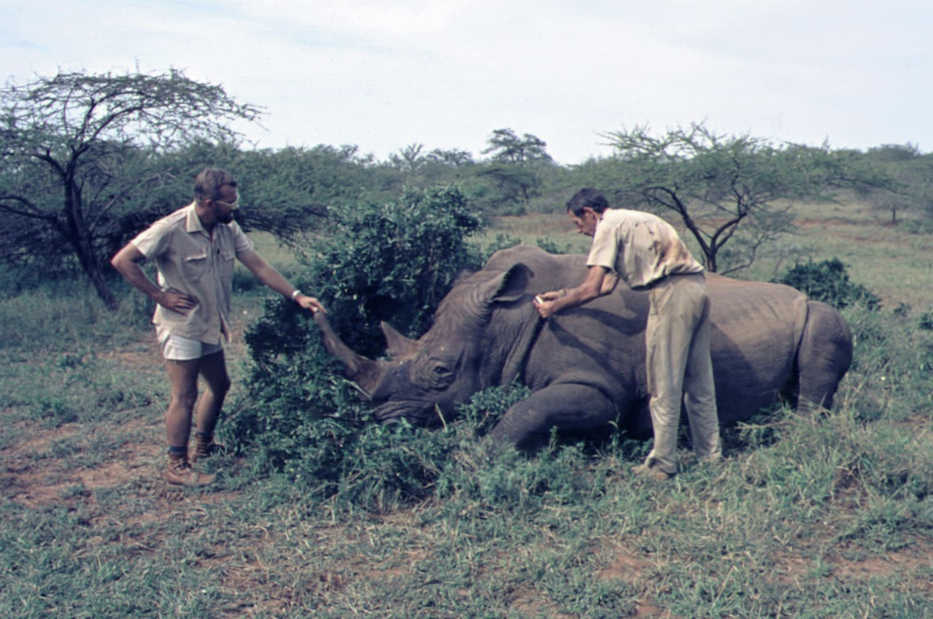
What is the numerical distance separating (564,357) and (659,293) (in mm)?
776

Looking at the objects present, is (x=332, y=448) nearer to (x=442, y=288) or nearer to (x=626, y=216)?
(x=442, y=288)

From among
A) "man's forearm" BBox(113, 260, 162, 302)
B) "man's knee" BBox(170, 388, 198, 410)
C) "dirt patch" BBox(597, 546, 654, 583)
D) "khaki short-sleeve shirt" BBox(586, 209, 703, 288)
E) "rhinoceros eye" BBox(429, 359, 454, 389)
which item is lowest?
"dirt patch" BBox(597, 546, 654, 583)

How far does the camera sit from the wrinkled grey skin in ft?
17.6

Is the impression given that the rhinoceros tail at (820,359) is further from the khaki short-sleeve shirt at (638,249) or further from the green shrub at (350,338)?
the green shrub at (350,338)

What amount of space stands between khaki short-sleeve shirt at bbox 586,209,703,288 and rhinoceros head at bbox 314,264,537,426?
0.75 metres

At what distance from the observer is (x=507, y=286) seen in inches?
221

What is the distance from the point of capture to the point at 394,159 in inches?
1267

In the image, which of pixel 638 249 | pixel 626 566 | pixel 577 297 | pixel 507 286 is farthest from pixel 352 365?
pixel 626 566

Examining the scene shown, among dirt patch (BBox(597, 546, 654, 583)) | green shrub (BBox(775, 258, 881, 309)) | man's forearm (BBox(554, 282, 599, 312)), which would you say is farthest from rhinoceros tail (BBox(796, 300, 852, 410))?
green shrub (BBox(775, 258, 881, 309))

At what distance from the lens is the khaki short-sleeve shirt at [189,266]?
5082mm

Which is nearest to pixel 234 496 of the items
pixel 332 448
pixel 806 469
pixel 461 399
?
pixel 332 448

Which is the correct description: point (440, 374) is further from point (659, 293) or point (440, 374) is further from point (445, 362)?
point (659, 293)

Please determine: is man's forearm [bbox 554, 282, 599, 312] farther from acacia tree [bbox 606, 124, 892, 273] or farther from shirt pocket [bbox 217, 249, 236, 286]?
acacia tree [bbox 606, 124, 892, 273]

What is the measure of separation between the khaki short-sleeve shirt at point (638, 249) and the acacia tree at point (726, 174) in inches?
300
